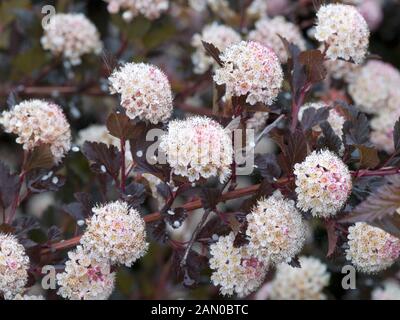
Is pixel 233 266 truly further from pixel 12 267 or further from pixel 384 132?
pixel 384 132

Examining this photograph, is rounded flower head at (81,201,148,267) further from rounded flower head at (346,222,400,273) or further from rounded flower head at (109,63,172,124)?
rounded flower head at (346,222,400,273)

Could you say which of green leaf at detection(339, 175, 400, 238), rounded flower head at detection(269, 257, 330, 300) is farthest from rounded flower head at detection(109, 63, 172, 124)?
rounded flower head at detection(269, 257, 330, 300)

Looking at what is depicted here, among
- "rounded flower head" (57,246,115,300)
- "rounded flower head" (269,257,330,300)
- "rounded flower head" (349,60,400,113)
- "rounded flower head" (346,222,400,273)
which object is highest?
"rounded flower head" (346,222,400,273)

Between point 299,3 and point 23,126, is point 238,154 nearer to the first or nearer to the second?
point 23,126

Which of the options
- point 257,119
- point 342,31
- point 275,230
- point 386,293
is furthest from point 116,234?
point 386,293

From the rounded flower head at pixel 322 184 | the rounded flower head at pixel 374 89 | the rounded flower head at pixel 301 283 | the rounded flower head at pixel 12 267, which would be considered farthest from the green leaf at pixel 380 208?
the rounded flower head at pixel 374 89

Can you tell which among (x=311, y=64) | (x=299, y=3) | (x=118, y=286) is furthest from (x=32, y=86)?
(x=311, y=64)
